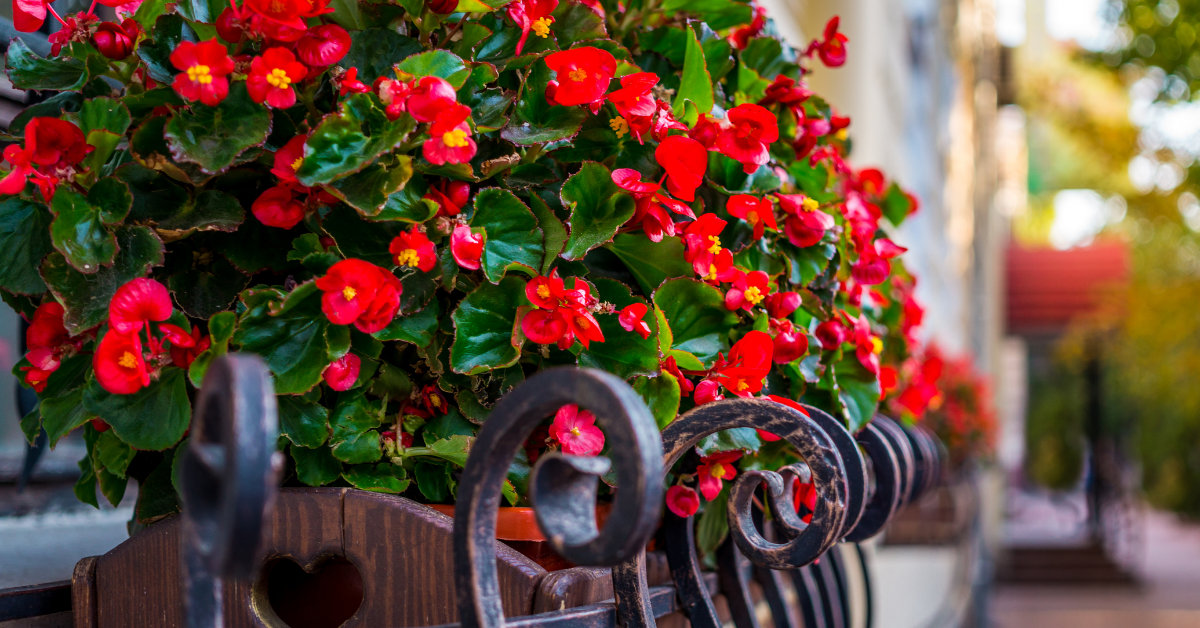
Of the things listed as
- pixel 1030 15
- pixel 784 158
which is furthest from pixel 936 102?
pixel 1030 15

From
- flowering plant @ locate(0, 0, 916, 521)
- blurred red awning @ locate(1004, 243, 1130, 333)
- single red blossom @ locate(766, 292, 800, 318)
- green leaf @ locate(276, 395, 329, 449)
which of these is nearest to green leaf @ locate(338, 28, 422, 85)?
flowering plant @ locate(0, 0, 916, 521)

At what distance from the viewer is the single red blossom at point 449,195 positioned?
1.86 feet

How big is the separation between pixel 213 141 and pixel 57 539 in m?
0.64

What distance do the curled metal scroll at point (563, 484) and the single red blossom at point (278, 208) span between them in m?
0.23

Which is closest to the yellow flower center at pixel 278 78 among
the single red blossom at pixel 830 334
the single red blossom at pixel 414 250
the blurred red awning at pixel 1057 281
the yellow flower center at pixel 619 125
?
the single red blossom at pixel 414 250

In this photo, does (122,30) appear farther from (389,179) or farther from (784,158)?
(784,158)

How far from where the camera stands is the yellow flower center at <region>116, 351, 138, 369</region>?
0.51m

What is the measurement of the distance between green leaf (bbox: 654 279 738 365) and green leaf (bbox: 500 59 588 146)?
127 millimetres

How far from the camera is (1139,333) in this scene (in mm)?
7215

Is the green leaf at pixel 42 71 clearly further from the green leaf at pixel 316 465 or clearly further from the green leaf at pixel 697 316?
the green leaf at pixel 697 316

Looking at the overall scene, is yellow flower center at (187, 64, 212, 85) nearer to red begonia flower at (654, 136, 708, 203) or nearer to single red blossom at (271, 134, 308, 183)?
single red blossom at (271, 134, 308, 183)

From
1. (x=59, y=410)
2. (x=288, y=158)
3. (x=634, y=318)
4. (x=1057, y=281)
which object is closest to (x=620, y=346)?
(x=634, y=318)

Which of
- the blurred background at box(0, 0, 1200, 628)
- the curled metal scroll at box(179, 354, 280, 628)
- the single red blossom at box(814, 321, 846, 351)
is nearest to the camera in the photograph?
the curled metal scroll at box(179, 354, 280, 628)

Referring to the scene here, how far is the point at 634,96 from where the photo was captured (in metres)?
0.60
